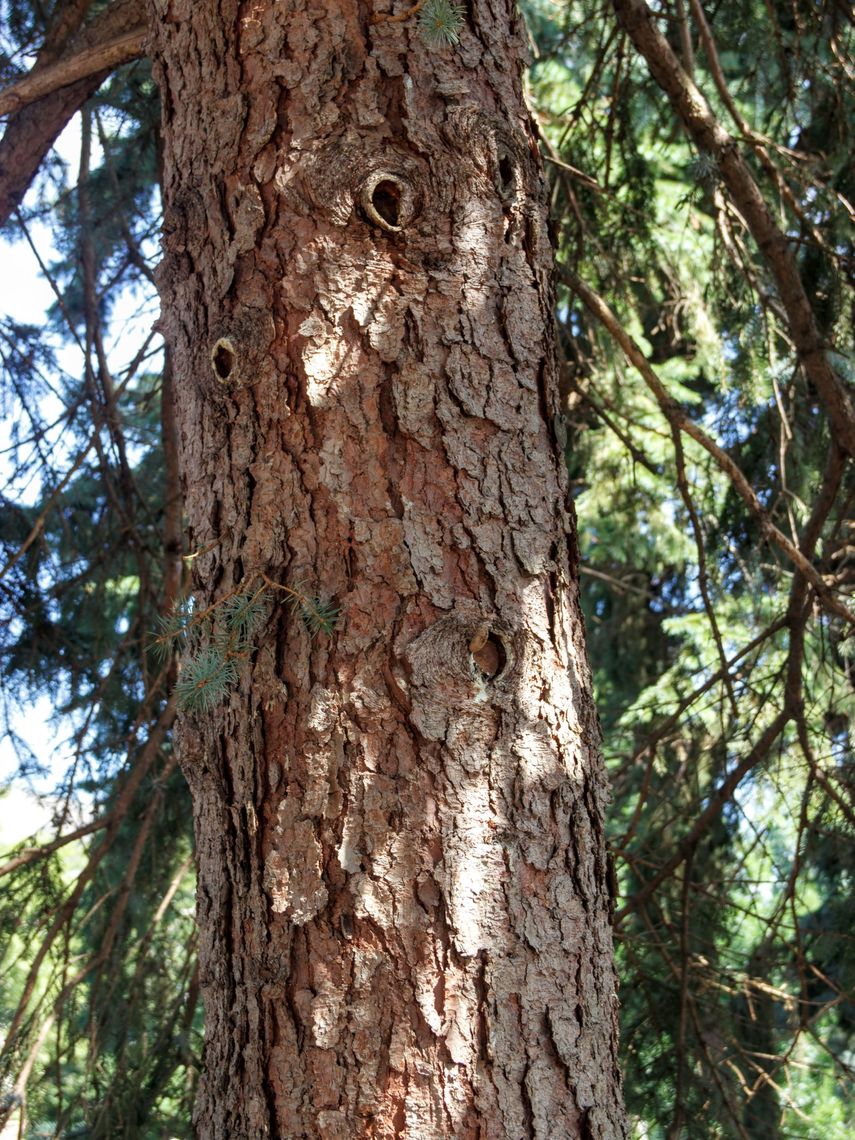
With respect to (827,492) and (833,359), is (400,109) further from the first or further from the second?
(833,359)

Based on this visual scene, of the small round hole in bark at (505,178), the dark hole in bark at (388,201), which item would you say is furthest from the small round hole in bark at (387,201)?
the small round hole in bark at (505,178)

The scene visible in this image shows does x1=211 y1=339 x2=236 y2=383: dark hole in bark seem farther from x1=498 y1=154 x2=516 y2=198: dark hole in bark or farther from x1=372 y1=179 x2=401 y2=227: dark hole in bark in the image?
x1=498 y1=154 x2=516 y2=198: dark hole in bark

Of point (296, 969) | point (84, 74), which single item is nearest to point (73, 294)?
point (84, 74)

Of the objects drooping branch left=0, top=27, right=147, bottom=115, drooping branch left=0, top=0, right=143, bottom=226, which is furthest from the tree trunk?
drooping branch left=0, top=0, right=143, bottom=226

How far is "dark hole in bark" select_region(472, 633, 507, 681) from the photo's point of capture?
4.23 ft

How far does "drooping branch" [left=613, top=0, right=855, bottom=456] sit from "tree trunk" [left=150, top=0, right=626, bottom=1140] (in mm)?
952

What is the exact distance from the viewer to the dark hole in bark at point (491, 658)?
1290mm

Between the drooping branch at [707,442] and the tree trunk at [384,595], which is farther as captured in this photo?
the drooping branch at [707,442]

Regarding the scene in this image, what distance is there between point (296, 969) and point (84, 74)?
1.58m

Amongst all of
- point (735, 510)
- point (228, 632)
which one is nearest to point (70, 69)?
point (228, 632)

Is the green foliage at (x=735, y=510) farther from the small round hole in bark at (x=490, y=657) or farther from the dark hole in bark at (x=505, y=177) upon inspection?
the small round hole in bark at (x=490, y=657)

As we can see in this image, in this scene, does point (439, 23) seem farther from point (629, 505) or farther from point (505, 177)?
point (629, 505)

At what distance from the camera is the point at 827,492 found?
2.34 m

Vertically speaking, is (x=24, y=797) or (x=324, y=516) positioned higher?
(x=24, y=797)
